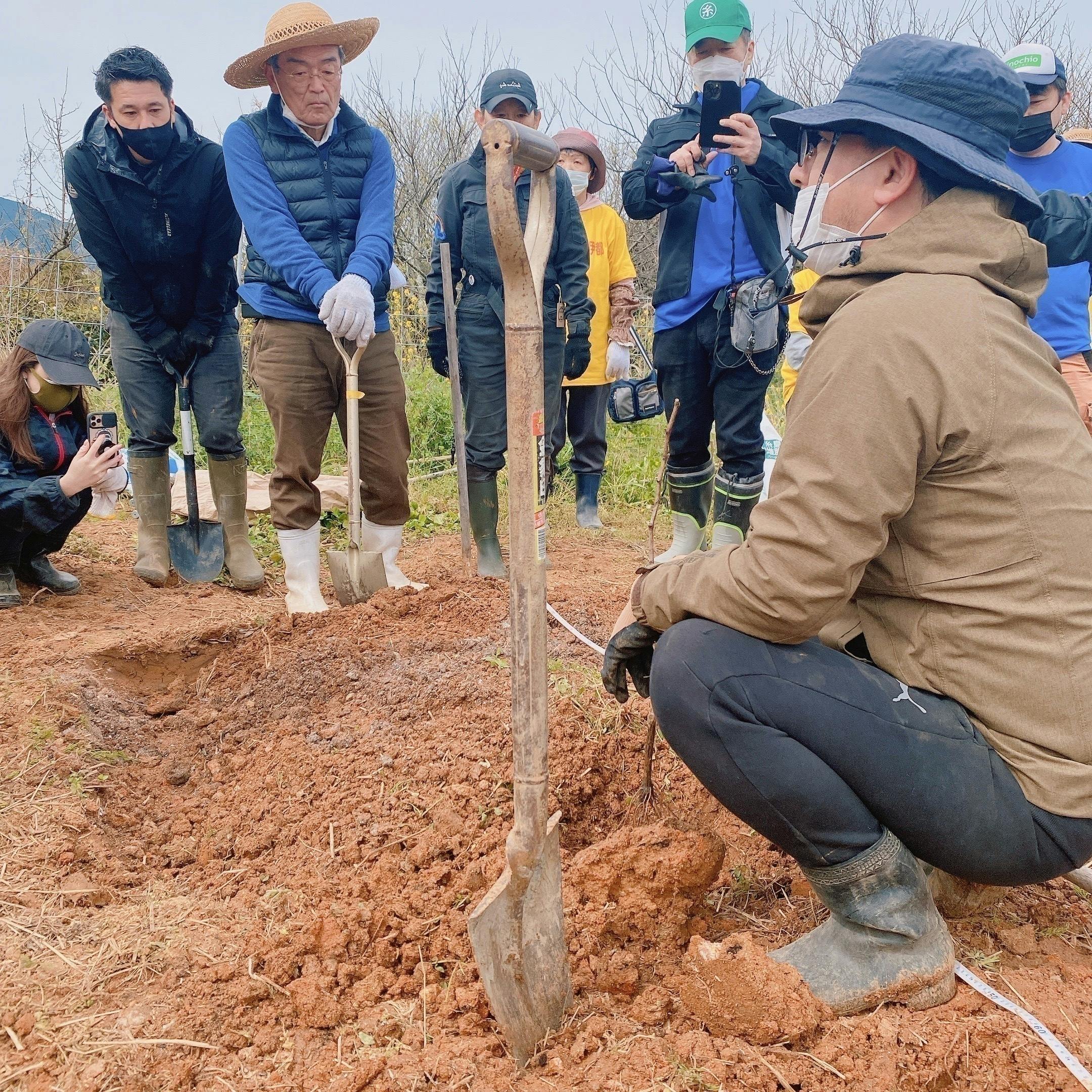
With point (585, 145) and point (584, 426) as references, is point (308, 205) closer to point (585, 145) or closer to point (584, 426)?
point (585, 145)

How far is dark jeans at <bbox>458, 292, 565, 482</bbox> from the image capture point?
4543 millimetres

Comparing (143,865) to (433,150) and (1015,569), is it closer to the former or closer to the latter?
(1015,569)

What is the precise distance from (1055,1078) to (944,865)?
364 mm

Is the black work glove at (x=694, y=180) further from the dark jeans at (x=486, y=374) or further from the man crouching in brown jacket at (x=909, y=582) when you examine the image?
the man crouching in brown jacket at (x=909, y=582)

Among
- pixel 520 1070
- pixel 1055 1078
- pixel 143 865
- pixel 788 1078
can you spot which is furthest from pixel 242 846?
pixel 1055 1078

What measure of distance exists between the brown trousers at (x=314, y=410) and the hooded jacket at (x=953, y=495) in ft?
9.21

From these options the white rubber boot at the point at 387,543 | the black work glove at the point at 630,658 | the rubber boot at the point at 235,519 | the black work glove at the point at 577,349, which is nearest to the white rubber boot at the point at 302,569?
the white rubber boot at the point at 387,543

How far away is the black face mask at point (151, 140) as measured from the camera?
160 inches

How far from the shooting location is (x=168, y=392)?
4719mm

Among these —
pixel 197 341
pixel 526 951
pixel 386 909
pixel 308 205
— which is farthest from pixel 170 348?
pixel 526 951

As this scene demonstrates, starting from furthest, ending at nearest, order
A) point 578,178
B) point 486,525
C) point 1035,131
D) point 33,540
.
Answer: point 578,178 < point 486,525 < point 33,540 < point 1035,131

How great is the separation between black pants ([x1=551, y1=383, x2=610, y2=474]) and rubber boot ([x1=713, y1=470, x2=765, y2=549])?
1959 millimetres

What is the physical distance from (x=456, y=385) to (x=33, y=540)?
2.13 meters

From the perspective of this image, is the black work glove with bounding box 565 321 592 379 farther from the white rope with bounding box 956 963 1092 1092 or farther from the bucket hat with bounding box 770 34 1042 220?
the white rope with bounding box 956 963 1092 1092
